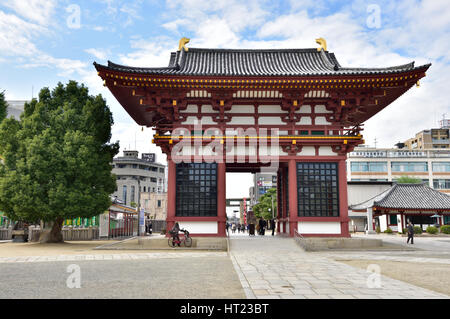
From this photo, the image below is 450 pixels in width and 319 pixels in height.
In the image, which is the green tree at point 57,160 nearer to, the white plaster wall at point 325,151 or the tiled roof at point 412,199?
the white plaster wall at point 325,151

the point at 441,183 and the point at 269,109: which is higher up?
the point at 269,109

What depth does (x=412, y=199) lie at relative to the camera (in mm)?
46250

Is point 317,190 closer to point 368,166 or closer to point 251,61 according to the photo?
point 251,61

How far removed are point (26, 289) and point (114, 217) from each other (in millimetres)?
27881

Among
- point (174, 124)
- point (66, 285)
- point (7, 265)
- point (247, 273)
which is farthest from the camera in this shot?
point (174, 124)

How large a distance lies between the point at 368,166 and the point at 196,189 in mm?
63234

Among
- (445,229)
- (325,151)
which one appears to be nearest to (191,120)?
(325,151)

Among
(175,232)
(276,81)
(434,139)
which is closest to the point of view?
(175,232)

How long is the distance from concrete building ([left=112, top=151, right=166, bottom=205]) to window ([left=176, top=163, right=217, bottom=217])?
8370 cm

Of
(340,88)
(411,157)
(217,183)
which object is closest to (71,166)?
(217,183)

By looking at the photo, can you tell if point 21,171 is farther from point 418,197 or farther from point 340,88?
point 418,197

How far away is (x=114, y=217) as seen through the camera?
35.4 meters

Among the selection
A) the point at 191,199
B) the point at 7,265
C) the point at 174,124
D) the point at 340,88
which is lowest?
the point at 7,265

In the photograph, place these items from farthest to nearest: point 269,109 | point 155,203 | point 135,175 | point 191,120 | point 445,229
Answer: point 135,175, point 155,203, point 445,229, point 269,109, point 191,120
